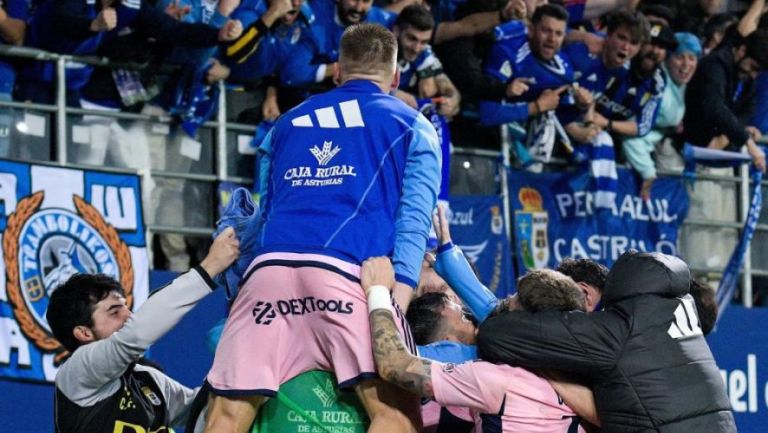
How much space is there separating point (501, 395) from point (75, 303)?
81.7 inches

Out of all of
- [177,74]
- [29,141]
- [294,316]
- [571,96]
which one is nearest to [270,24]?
[177,74]

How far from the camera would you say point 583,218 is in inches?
508

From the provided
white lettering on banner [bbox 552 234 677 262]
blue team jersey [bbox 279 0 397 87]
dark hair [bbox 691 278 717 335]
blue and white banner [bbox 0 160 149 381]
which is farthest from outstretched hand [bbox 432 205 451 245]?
white lettering on banner [bbox 552 234 677 262]

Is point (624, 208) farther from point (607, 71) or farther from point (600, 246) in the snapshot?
point (607, 71)

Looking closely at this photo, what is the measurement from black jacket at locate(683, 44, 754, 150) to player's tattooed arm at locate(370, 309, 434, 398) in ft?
27.7

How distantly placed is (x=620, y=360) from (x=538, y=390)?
342 mm

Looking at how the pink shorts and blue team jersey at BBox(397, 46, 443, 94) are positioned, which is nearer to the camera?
the pink shorts

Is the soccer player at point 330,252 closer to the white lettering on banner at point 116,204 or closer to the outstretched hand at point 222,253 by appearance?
the outstretched hand at point 222,253

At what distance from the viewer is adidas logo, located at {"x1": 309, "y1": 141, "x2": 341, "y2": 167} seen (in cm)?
632

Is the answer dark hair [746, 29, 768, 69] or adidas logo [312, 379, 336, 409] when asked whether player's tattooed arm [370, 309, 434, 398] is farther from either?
dark hair [746, 29, 768, 69]

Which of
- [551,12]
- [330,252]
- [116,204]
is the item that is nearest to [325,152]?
[330,252]

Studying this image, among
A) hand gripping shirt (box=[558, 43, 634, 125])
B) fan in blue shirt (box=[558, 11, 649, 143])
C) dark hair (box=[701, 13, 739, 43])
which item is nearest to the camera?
fan in blue shirt (box=[558, 11, 649, 143])

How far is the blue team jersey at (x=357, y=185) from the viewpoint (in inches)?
246

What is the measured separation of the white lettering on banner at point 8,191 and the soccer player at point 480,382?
434 cm
